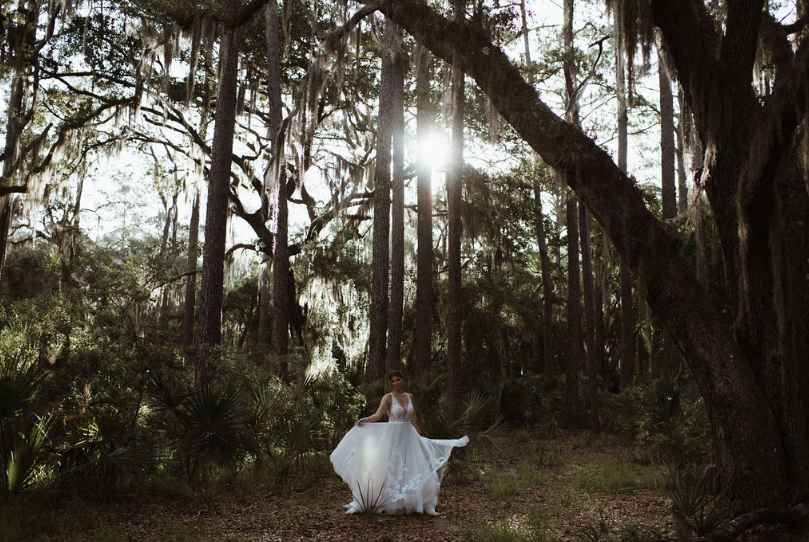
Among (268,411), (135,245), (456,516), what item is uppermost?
(135,245)

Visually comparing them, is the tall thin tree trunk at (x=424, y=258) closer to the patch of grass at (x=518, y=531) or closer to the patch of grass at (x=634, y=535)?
the patch of grass at (x=518, y=531)

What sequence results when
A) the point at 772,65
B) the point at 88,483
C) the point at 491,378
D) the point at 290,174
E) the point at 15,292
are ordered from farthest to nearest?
the point at 15,292 → the point at 491,378 → the point at 290,174 → the point at 772,65 → the point at 88,483

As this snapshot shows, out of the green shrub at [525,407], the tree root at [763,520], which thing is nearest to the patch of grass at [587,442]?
the green shrub at [525,407]

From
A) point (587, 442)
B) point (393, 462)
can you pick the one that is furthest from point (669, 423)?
point (393, 462)

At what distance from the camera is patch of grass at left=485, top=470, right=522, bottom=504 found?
24.3 feet

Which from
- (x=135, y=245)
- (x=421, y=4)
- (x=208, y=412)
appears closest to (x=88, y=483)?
(x=208, y=412)

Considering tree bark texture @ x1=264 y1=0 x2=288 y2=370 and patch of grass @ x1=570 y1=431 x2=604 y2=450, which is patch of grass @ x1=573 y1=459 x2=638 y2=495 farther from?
tree bark texture @ x1=264 y1=0 x2=288 y2=370

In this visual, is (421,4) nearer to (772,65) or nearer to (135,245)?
(772,65)

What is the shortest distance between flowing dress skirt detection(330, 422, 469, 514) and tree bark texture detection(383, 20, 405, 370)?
624 cm

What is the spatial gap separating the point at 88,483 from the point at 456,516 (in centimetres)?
399

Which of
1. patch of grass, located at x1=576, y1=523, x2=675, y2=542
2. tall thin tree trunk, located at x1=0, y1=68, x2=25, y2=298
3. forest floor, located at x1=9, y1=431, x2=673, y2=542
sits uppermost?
tall thin tree trunk, located at x1=0, y1=68, x2=25, y2=298

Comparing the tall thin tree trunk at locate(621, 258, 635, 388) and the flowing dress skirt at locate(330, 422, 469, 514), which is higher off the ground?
the tall thin tree trunk at locate(621, 258, 635, 388)

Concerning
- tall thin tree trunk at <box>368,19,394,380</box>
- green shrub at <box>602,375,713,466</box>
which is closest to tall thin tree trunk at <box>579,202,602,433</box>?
green shrub at <box>602,375,713,466</box>

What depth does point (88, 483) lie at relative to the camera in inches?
252
